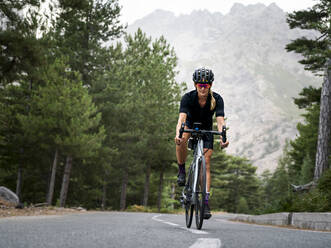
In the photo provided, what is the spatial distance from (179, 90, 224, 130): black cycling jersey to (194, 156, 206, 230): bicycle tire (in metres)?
0.69

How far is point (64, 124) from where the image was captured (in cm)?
2211

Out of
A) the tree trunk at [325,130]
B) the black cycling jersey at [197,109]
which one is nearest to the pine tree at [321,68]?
the tree trunk at [325,130]

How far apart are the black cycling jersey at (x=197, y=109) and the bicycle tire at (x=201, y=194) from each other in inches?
27.2

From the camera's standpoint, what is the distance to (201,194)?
569 cm

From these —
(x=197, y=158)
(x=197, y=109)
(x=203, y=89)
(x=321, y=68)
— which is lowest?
(x=197, y=158)

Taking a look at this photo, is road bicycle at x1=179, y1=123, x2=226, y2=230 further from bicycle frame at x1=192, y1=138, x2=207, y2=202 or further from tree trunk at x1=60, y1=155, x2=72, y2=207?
tree trunk at x1=60, y1=155, x2=72, y2=207

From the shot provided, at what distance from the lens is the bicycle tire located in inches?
220

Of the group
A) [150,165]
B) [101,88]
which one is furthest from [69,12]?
[150,165]

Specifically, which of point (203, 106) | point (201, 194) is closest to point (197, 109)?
point (203, 106)

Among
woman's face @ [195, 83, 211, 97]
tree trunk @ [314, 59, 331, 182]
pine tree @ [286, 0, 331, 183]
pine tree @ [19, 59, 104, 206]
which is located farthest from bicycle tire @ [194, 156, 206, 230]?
pine tree @ [19, 59, 104, 206]

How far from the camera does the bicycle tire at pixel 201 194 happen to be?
5.60m

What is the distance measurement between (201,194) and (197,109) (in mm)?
1362

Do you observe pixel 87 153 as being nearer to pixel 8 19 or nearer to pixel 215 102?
pixel 8 19

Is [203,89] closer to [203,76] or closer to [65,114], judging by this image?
[203,76]
